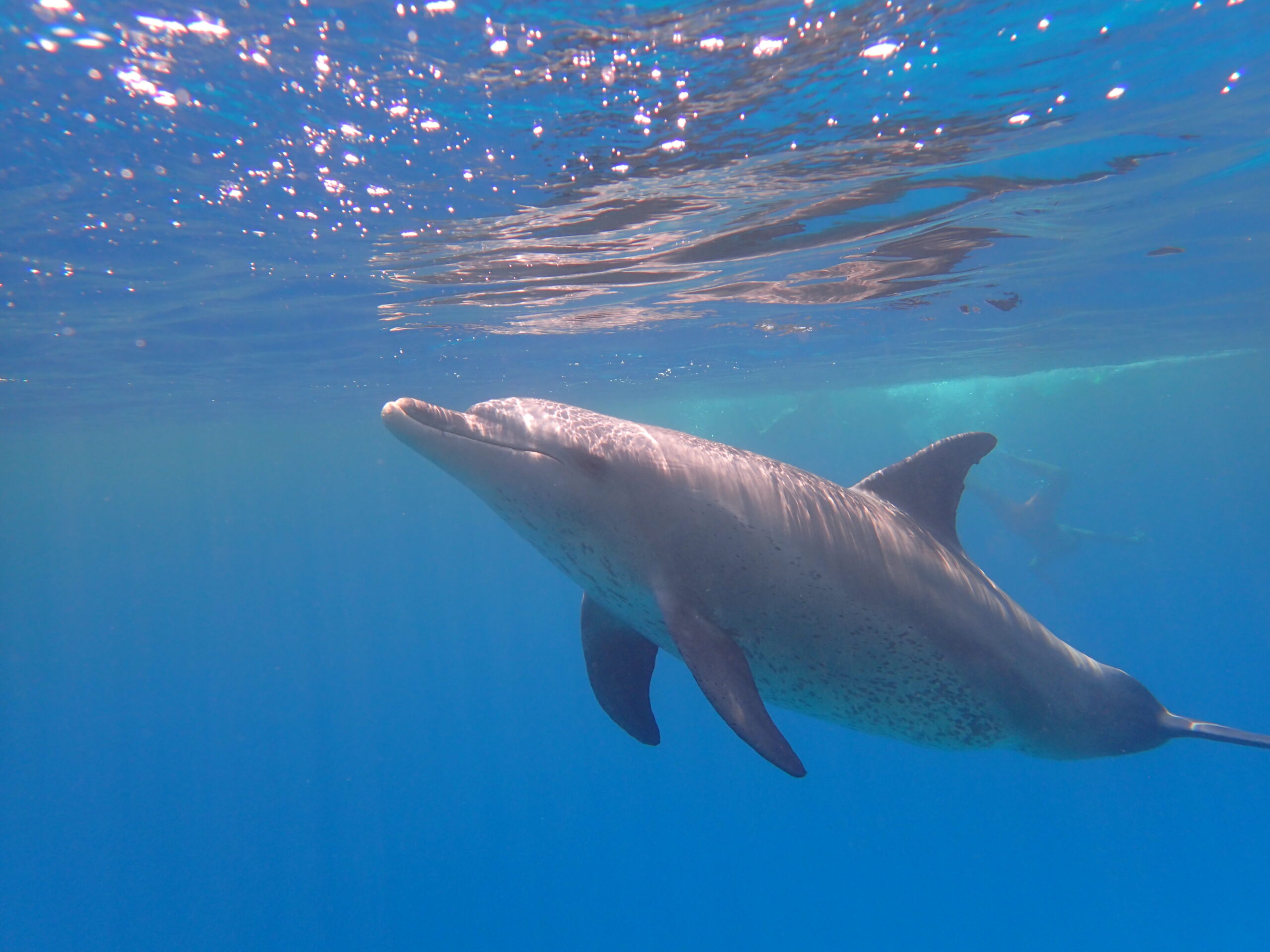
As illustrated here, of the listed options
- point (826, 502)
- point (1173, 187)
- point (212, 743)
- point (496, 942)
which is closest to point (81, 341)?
point (826, 502)

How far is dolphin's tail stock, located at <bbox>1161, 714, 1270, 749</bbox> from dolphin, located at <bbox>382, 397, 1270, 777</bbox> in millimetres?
27

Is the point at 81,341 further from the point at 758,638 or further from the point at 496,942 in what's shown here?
the point at 496,942

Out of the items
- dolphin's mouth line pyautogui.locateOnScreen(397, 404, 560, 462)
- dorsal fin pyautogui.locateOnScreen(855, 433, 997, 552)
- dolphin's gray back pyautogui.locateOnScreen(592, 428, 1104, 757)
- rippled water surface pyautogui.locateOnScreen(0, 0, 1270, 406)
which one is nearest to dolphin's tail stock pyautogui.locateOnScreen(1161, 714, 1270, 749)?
dolphin's gray back pyautogui.locateOnScreen(592, 428, 1104, 757)

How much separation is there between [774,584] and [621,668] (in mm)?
1885

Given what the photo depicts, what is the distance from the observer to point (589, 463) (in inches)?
179

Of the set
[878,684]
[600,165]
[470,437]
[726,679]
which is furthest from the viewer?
[600,165]

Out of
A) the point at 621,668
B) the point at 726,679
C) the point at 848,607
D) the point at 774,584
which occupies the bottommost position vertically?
the point at 621,668

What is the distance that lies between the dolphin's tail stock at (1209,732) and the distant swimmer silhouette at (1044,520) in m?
25.5

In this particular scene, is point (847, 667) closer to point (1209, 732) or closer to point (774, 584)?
point (774, 584)

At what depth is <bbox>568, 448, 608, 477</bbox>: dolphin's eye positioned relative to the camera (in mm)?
4531

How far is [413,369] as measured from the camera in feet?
77.0

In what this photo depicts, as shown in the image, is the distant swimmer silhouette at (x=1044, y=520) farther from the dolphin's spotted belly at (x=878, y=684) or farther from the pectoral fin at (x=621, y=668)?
the pectoral fin at (x=621, y=668)

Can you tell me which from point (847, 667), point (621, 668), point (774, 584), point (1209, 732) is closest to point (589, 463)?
point (774, 584)

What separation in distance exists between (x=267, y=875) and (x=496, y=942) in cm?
1098
